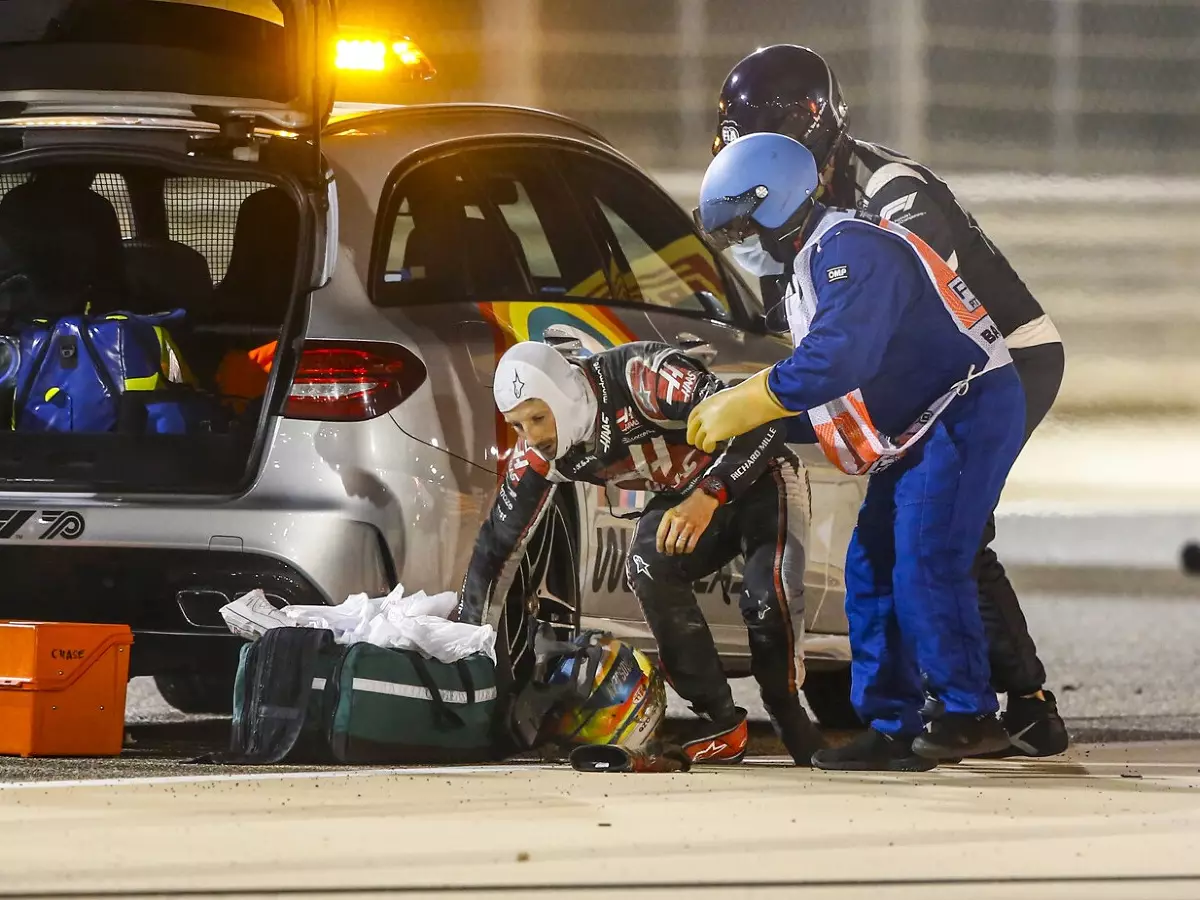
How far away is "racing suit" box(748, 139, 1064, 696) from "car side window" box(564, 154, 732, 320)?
0.32 metres

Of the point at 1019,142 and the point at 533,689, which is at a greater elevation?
the point at 533,689

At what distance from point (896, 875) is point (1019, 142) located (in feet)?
57.0

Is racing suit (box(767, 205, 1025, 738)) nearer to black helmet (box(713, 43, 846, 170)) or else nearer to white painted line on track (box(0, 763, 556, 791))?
black helmet (box(713, 43, 846, 170))

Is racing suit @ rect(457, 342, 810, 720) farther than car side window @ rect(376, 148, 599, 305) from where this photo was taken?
No

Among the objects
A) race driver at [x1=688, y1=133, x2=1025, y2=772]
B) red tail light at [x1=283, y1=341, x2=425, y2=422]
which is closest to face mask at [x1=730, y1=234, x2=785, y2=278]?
race driver at [x1=688, y1=133, x2=1025, y2=772]

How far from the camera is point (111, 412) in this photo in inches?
224

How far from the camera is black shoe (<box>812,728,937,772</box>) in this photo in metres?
5.15

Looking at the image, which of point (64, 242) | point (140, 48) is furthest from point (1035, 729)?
point (64, 242)

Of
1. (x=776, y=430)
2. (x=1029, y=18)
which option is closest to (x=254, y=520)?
(x=776, y=430)

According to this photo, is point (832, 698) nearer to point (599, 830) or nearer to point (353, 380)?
point (353, 380)

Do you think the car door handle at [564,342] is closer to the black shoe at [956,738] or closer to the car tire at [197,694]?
the black shoe at [956,738]

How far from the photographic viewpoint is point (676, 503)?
525 cm

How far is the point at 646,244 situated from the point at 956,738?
163 centimetres

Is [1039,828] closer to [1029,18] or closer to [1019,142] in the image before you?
[1019,142]
